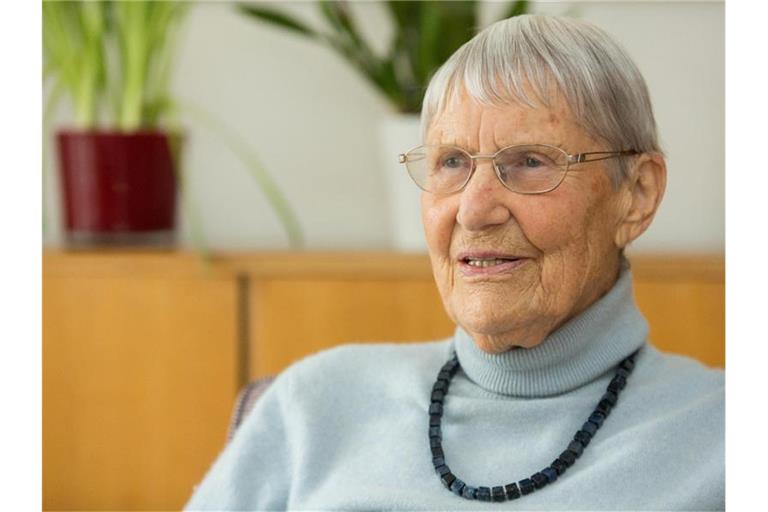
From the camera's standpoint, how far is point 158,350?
2.17 meters

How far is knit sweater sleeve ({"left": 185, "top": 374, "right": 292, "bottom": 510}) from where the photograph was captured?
4.23ft

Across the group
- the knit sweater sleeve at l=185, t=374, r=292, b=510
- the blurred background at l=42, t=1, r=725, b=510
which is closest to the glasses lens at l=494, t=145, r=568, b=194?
the knit sweater sleeve at l=185, t=374, r=292, b=510

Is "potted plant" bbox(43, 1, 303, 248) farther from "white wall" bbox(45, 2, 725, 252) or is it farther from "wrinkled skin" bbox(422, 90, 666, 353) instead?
"wrinkled skin" bbox(422, 90, 666, 353)

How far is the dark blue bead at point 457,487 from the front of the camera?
1124 mm

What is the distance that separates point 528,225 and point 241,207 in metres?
1.57

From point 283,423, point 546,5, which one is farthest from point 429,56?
point 283,423

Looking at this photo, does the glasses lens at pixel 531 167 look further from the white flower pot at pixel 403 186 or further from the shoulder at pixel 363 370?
the white flower pot at pixel 403 186

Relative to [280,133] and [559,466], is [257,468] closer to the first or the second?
[559,466]

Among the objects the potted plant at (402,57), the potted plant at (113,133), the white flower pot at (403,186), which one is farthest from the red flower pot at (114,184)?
the white flower pot at (403,186)

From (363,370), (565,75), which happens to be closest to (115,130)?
(363,370)

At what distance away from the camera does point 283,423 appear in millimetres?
1320

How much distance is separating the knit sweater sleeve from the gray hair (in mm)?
443

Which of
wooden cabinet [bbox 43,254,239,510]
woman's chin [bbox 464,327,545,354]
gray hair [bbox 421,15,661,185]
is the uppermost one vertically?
gray hair [bbox 421,15,661,185]
